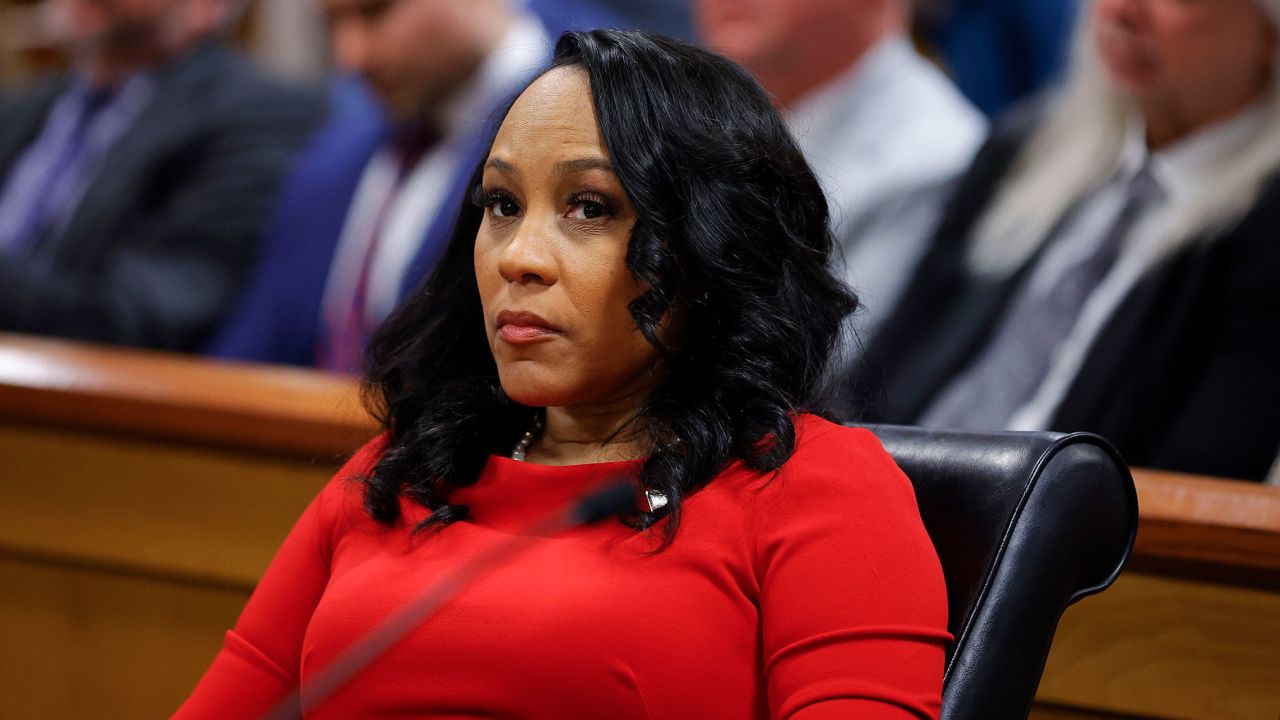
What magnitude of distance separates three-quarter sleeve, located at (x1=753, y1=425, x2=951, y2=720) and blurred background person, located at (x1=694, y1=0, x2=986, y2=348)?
92 centimetres

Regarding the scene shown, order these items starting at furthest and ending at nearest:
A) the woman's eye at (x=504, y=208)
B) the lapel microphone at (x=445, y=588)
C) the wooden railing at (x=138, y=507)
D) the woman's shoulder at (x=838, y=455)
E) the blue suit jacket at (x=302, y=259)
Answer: the blue suit jacket at (x=302, y=259)
the wooden railing at (x=138, y=507)
the woman's eye at (x=504, y=208)
the woman's shoulder at (x=838, y=455)
the lapel microphone at (x=445, y=588)

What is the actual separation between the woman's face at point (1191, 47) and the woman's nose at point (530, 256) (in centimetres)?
95

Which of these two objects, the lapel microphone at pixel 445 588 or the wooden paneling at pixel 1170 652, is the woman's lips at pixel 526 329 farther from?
the wooden paneling at pixel 1170 652

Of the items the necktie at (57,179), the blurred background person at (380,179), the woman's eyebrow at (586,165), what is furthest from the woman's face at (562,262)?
the necktie at (57,179)

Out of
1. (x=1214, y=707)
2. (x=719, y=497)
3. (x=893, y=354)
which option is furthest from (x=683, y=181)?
(x=893, y=354)

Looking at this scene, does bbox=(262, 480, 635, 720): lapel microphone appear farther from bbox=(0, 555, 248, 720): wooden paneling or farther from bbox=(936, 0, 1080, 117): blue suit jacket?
bbox=(936, 0, 1080, 117): blue suit jacket

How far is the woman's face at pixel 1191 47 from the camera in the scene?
161 cm

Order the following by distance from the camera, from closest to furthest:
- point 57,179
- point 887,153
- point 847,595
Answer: point 847,595, point 887,153, point 57,179

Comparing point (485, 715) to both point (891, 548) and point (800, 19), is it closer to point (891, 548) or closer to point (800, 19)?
point (891, 548)

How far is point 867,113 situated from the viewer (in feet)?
6.59

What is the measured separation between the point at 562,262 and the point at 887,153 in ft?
3.51

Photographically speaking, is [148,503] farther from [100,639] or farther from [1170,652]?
[1170,652]

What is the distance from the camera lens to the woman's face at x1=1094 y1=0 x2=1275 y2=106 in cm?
161

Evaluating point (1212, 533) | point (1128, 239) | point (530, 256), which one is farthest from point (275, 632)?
point (1128, 239)
